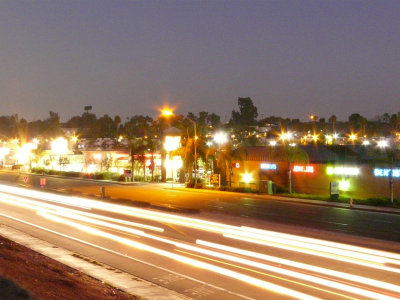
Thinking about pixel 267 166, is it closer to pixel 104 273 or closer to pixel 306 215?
pixel 306 215

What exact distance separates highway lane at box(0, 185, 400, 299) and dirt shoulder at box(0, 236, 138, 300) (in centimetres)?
183

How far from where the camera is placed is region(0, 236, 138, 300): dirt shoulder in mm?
9930

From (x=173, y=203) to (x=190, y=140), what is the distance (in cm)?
1782

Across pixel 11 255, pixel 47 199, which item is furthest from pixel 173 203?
pixel 11 255

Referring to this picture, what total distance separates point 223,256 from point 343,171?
93.6 ft

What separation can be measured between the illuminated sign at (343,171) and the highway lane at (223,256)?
62.3 feet

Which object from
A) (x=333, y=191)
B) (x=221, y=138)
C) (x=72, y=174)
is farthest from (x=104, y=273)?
(x=72, y=174)

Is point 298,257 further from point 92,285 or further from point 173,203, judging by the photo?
point 173,203

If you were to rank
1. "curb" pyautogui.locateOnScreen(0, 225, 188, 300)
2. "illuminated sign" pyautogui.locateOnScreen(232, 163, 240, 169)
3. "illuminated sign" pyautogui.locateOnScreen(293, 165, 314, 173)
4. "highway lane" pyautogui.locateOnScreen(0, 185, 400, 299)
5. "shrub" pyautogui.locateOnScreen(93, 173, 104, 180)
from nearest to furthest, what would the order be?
"curb" pyautogui.locateOnScreen(0, 225, 188, 300) < "highway lane" pyautogui.locateOnScreen(0, 185, 400, 299) < "illuminated sign" pyautogui.locateOnScreen(293, 165, 314, 173) < "illuminated sign" pyautogui.locateOnScreen(232, 163, 240, 169) < "shrub" pyautogui.locateOnScreen(93, 173, 104, 180)

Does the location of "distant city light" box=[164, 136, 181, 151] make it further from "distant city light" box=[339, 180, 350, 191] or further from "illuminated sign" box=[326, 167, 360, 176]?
"distant city light" box=[339, 180, 350, 191]

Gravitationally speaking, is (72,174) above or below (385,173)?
above

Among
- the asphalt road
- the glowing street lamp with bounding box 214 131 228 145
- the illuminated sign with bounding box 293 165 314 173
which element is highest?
the glowing street lamp with bounding box 214 131 228 145

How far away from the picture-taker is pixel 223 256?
16.1m

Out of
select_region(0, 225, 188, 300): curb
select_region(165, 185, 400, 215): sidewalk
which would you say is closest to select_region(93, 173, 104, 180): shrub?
select_region(165, 185, 400, 215): sidewalk
